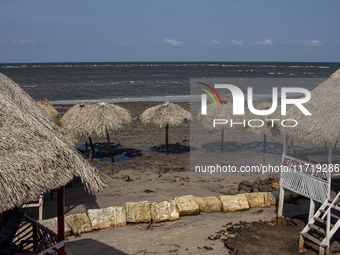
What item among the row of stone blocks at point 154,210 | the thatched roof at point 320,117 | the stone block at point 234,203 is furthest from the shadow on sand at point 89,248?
the thatched roof at point 320,117

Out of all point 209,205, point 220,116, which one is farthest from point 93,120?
point 209,205

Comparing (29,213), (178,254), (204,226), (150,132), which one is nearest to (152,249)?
(178,254)

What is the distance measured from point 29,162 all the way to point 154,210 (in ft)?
13.9

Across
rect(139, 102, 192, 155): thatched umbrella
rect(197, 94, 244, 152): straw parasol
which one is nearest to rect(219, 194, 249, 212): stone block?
rect(197, 94, 244, 152): straw parasol

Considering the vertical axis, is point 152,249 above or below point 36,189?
below

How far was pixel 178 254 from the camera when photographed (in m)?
6.09

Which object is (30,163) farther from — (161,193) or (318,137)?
(318,137)

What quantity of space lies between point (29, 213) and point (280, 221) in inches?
252

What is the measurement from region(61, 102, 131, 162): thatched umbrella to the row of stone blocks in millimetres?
4817

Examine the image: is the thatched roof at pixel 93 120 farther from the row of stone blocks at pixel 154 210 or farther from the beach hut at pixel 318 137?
the beach hut at pixel 318 137

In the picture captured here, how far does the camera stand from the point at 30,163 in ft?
13.0

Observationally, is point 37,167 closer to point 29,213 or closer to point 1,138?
point 1,138

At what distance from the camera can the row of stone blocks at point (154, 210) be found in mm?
7021

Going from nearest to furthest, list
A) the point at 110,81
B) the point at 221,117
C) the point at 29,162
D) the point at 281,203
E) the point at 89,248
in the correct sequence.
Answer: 1. the point at 29,162
2. the point at 89,248
3. the point at 281,203
4. the point at 221,117
5. the point at 110,81
